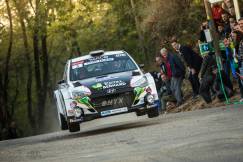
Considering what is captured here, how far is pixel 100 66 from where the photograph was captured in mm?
16969

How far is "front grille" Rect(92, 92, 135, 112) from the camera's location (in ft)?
50.3

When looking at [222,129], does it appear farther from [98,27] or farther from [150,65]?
[98,27]

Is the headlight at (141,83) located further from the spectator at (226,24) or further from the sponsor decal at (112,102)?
the spectator at (226,24)

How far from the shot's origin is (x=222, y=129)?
10617 mm

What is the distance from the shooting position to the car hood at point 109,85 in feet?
50.1

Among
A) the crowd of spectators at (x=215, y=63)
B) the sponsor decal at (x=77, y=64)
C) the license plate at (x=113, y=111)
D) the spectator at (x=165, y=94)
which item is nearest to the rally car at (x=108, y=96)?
the license plate at (x=113, y=111)

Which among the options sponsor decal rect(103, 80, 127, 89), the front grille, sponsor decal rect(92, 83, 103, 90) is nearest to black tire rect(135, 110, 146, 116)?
the front grille

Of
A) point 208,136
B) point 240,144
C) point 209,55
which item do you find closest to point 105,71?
point 209,55

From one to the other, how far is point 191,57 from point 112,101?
539 cm

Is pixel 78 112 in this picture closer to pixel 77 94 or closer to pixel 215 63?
pixel 77 94

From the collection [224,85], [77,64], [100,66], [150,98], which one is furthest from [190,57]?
[150,98]

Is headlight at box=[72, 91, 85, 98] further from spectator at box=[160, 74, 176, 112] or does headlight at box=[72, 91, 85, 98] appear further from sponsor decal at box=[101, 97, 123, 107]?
spectator at box=[160, 74, 176, 112]

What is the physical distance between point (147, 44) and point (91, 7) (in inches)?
292

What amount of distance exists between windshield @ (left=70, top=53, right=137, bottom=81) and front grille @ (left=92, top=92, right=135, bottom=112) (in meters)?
1.34
